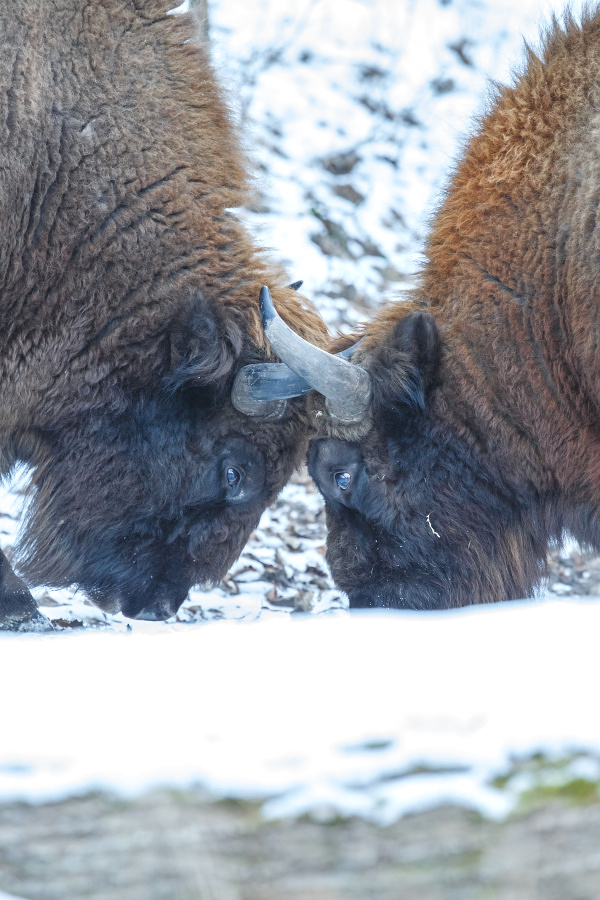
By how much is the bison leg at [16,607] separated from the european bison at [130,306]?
1.68 ft

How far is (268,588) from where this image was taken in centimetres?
566

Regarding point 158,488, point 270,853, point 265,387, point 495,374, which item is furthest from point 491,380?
point 270,853

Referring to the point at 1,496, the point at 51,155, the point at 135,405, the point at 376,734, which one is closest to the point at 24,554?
the point at 135,405

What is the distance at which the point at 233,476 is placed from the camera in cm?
434

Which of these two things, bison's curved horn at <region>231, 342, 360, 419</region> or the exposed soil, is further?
bison's curved horn at <region>231, 342, 360, 419</region>

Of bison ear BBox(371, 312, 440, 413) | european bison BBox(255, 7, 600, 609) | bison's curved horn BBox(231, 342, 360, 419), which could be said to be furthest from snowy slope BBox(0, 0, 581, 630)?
bison ear BBox(371, 312, 440, 413)

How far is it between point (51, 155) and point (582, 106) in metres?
2.17

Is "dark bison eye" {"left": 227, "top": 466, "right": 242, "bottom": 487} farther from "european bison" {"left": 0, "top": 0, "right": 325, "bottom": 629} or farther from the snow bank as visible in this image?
the snow bank

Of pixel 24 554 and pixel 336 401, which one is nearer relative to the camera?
pixel 336 401

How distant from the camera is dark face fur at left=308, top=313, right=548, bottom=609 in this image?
13.0 feet

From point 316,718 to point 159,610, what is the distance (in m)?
2.60

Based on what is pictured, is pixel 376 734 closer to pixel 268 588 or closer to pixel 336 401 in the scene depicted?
pixel 336 401

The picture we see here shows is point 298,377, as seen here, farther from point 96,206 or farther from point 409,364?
point 96,206

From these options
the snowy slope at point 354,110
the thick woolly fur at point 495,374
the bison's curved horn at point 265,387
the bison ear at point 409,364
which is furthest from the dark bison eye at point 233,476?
the snowy slope at point 354,110
